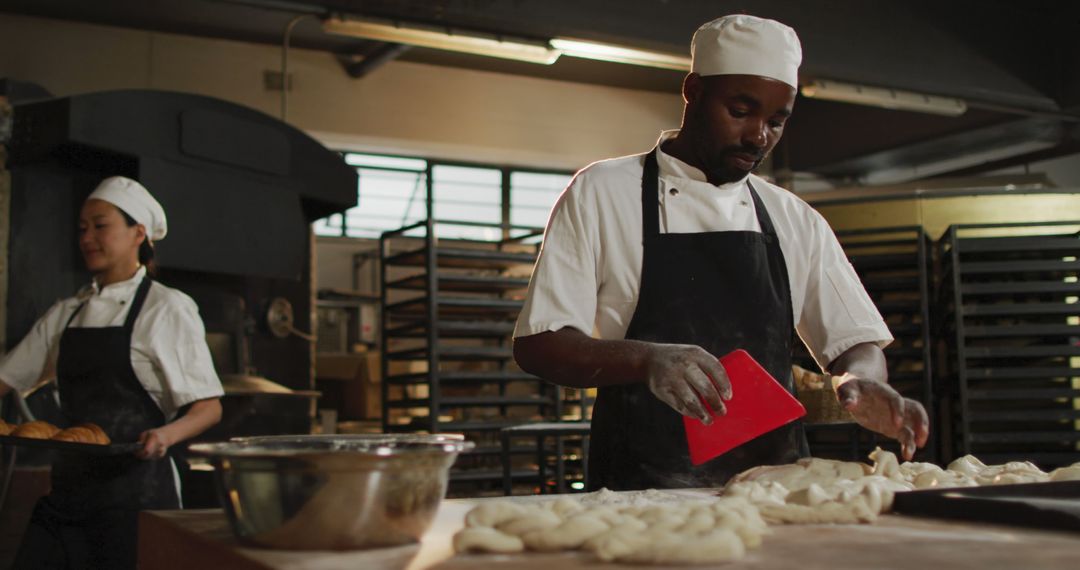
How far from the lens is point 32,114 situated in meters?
4.11

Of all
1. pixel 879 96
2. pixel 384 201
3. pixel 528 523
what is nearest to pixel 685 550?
pixel 528 523

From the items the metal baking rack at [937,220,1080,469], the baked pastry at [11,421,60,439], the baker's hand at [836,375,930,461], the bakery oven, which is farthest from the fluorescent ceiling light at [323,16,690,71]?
the baker's hand at [836,375,930,461]

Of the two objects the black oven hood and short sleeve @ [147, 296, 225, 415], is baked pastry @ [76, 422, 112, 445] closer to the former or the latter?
short sleeve @ [147, 296, 225, 415]

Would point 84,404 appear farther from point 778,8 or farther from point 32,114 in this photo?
point 778,8

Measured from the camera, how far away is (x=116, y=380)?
2.76 meters

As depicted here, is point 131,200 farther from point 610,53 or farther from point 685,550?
point 610,53

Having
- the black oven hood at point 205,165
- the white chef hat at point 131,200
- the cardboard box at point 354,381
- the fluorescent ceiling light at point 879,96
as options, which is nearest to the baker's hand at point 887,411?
the white chef hat at point 131,200

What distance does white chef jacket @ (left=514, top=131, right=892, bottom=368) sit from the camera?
1.78m

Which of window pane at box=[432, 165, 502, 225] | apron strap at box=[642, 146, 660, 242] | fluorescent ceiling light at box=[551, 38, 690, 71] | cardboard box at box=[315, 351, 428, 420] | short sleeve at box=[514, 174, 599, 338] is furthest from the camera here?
window pane at box=[432, 165, 502, 225]

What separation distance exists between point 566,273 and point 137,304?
5.05 ft

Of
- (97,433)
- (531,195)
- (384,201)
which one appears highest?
(531,195)

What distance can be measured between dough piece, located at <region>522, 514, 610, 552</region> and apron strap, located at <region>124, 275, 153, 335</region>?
6.90ft

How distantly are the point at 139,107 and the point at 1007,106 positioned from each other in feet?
19.0

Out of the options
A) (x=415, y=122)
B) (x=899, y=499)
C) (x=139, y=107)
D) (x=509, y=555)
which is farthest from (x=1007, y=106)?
(x=509, y=555)
